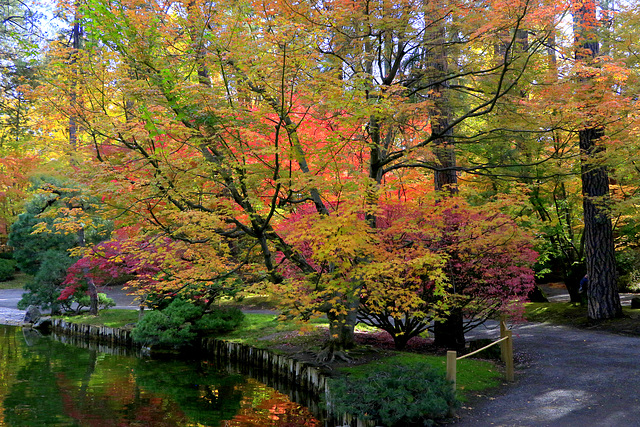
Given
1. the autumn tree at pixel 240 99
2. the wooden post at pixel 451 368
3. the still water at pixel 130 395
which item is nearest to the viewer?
the wooden post at pixel 451 368

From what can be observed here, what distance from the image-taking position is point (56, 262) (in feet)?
55.2

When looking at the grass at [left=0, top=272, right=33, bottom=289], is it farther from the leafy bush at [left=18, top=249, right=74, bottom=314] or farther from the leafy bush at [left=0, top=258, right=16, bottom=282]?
the leafy bush at [left=18, top=249, right=74, bottom=314]

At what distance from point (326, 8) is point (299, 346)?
6705mm

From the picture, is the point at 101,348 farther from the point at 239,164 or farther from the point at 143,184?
the point at 239,164

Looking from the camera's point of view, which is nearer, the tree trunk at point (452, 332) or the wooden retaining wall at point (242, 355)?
the wooden retaining wall at point (242, 355)

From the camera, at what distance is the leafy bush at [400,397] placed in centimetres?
546

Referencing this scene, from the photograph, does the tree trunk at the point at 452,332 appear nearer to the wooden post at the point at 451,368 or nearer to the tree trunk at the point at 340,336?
the tree trunk at the point at 340,336

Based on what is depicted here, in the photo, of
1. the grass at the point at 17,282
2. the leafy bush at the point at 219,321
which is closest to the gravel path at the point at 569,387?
the leafy bush at the point at 219,321

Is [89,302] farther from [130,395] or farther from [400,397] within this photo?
[400,397]

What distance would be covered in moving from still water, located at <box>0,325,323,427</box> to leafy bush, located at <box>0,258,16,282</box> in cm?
1994

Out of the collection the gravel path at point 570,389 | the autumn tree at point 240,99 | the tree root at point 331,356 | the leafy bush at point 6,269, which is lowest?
the gravel path at point 570,389

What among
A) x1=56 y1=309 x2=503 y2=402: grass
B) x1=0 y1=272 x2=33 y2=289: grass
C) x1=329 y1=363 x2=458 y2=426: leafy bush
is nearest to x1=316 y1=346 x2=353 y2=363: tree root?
x1=56 y1=309 x2=503 y2=402: grass

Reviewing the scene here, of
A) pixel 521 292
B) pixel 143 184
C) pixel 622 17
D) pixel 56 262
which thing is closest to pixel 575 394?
pixel 521 292

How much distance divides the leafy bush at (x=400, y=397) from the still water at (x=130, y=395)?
1.43 metres
